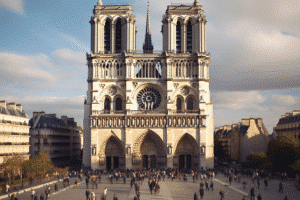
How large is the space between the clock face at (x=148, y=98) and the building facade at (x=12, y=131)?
16.8 metres

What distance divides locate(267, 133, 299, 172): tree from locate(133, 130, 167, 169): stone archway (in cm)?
1509

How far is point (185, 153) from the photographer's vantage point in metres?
52.7

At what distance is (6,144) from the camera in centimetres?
4378

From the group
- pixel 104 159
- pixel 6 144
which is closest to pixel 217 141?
pixel 104 159

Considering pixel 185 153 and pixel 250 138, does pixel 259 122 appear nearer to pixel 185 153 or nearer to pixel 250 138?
pixel 250 138

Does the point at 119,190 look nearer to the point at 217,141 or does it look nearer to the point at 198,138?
the point at 198,138

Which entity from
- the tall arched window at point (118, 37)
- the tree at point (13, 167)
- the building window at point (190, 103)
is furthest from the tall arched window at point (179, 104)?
Result: the tree at point (13, 167)

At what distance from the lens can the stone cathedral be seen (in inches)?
2024

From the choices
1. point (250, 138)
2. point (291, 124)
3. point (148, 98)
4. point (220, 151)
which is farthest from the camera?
point (220, 151)

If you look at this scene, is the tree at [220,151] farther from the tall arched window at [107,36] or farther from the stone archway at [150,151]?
the tall arched window at [107,36]

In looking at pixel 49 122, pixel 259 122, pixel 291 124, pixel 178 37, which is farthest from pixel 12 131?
pixel 259 122

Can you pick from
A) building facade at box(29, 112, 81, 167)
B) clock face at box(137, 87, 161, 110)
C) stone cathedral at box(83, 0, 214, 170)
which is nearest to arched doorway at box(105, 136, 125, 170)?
stone cathedral at box(83, 0, 214, 170)

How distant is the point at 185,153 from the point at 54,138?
22569 millimetres

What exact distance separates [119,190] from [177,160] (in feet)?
64.0
